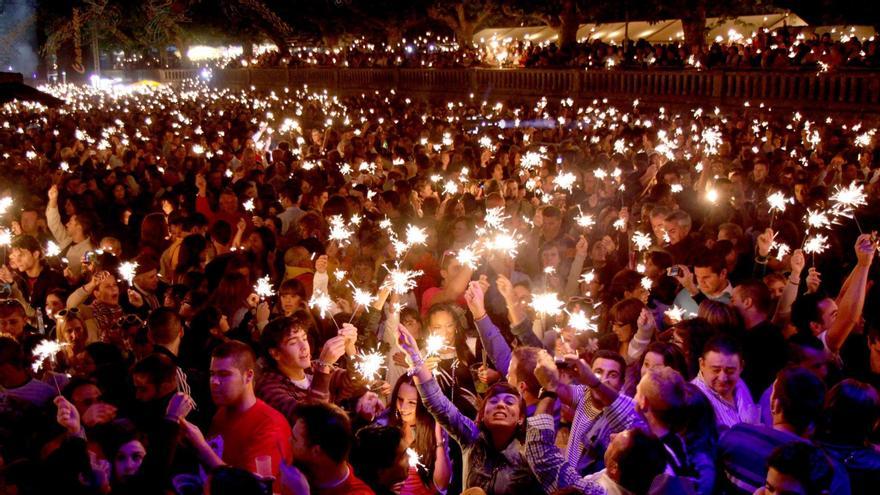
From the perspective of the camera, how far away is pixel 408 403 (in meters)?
4.11

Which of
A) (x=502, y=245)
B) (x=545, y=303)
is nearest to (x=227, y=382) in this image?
(x=545, y=303)

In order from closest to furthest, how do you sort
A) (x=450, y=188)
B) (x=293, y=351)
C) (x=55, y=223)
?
(x=293, y=351) < (x=55, y=223) < (x=450, y=188)

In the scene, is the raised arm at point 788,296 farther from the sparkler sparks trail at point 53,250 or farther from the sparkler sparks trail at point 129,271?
the sparkler sparks trail at point 53,250

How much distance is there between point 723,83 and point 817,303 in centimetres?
1386

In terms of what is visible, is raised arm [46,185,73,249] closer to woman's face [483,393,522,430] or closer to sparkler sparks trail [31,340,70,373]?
sparkler sparks trail [31,340,70,373]

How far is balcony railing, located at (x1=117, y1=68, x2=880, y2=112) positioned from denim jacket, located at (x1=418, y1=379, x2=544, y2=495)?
1363cm

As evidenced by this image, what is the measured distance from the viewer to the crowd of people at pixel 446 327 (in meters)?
3.25

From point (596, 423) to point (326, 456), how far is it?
132 centimetres

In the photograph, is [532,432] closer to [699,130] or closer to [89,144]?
[699,130]

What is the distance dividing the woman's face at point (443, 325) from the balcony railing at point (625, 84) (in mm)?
12379

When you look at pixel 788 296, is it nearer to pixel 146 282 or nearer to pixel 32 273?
pixel 146 282

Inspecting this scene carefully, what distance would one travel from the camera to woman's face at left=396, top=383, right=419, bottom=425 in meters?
4.09

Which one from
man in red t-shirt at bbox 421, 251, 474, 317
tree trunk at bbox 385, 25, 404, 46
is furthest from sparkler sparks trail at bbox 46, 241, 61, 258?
tree trunk at bbox 385, 25, 404, 46

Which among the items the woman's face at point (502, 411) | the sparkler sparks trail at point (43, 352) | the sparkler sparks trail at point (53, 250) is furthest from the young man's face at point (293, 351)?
the sparkler sparks trail at point (53, 250)
